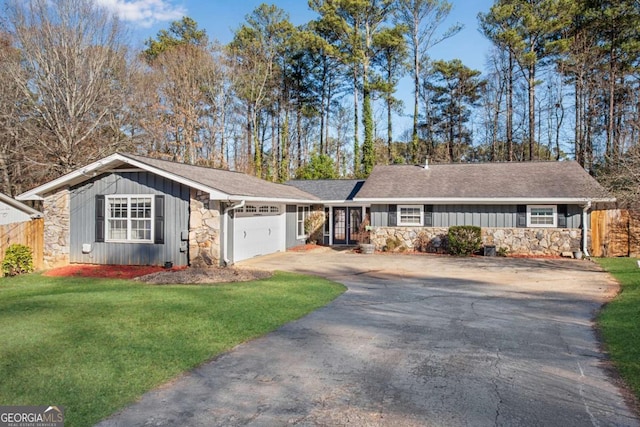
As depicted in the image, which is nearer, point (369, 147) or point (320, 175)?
point (320, 175)

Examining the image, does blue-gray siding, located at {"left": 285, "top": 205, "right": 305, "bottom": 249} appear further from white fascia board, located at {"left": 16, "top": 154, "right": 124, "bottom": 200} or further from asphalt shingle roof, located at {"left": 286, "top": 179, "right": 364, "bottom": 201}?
white fascia board, located at {"left": 16, "top": 154, "right": 124, "bottom": 200}

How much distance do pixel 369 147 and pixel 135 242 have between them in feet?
68.2

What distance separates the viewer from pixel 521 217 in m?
17.6

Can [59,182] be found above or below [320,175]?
below

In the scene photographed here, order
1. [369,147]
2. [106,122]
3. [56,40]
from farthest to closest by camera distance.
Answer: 1. [369,147]
2. [106,122]
3. [56,40]

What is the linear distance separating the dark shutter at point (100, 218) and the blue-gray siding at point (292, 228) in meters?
7.75

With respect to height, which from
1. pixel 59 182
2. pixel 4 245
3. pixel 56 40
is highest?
pixel 56 40

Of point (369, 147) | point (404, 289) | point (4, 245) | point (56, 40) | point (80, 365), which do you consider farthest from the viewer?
point (369, 147)

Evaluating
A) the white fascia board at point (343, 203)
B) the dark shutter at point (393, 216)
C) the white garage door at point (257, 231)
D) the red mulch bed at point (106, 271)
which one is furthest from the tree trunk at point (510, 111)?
the red mulch bed at point (106, 271)

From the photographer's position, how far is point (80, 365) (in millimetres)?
4824

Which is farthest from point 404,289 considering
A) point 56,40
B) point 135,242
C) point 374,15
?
point 374,15

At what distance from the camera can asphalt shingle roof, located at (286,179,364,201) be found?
22.3 metres

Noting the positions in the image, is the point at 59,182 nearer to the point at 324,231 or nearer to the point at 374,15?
the point at 324,231

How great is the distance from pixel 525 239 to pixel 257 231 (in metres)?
10.7
